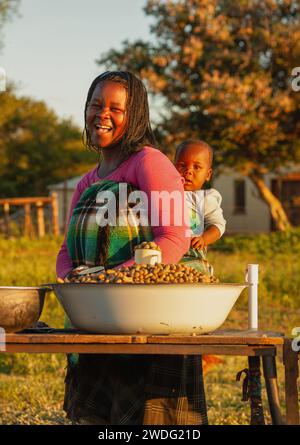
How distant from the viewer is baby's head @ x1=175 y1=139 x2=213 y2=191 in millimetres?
3955

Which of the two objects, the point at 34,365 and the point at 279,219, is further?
the point at 279,219

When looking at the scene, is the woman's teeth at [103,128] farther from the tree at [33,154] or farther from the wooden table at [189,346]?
the tree at [33,154]

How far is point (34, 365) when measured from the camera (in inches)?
303

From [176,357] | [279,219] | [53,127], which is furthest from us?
[53,127]

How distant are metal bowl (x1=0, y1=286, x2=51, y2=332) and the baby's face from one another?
1361 mm

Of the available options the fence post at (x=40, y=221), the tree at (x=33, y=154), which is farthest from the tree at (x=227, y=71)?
the tree at (x=33, y=154)

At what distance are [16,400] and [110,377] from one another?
3.60 m

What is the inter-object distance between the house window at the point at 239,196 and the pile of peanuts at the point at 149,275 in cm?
3495

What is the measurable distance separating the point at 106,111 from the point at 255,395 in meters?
0.99

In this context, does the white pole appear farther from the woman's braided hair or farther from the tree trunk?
the tree trunk

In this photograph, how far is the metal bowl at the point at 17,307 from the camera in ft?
8.74

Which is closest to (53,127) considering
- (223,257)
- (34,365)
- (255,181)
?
(255,181)

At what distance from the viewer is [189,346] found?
246cm

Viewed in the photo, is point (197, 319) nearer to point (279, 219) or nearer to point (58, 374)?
point (58, 374)
